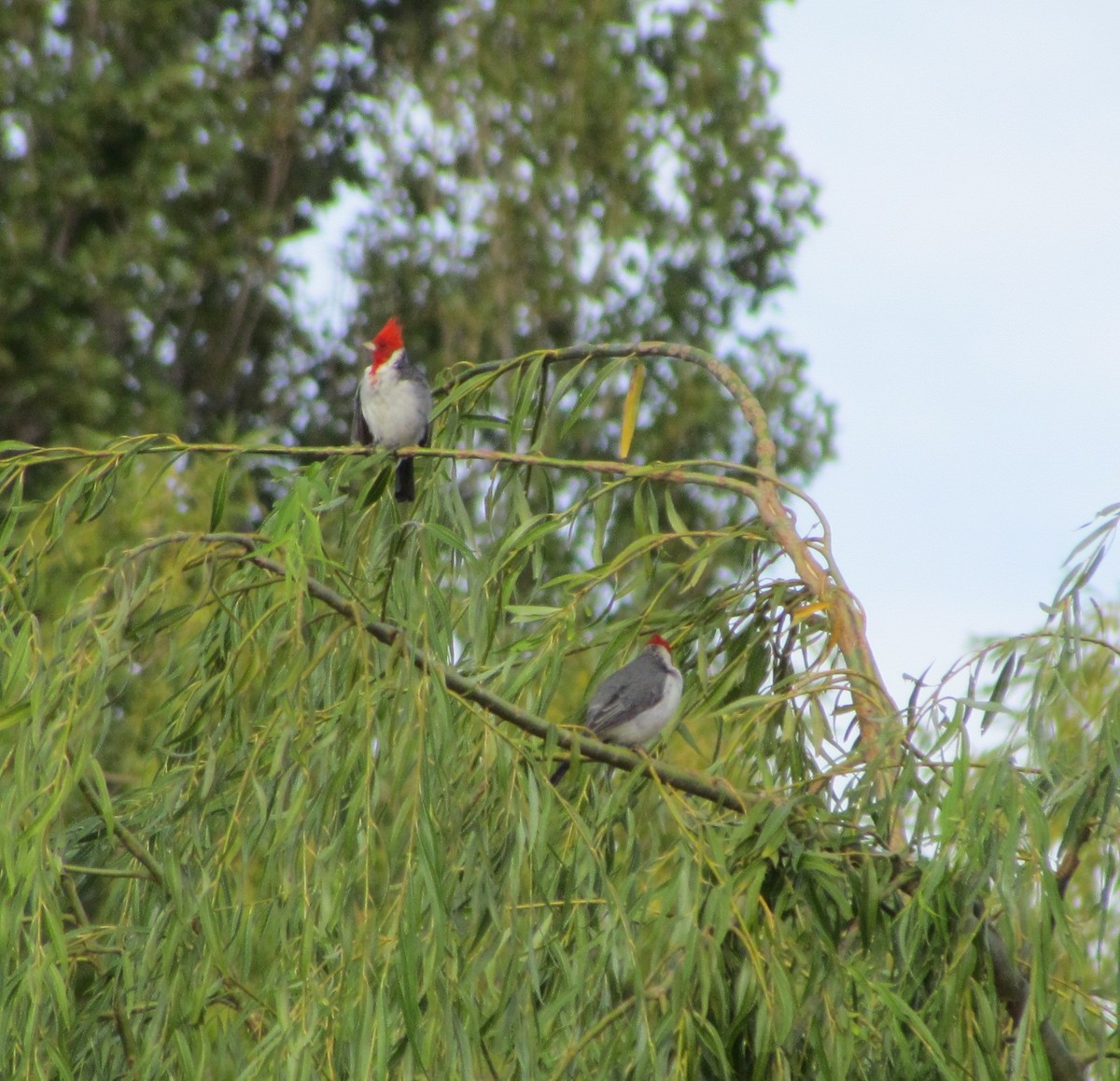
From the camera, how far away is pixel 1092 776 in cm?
238

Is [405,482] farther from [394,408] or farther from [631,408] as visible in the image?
[631,408]

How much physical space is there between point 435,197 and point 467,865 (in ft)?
39.2

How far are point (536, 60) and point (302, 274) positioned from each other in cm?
252

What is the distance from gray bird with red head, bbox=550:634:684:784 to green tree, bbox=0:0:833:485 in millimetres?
8466

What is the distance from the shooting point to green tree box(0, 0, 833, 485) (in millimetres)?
12461

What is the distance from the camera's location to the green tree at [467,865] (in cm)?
227

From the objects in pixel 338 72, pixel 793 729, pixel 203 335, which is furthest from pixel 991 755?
pixel 338 72

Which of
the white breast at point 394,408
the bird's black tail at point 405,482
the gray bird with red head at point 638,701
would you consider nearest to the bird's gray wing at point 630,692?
the gray bird with red head at point 638,701

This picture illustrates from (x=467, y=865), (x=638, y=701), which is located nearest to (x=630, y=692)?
(x=638, y=701)

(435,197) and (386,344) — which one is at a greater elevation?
(435,197)

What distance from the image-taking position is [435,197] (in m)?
14.0

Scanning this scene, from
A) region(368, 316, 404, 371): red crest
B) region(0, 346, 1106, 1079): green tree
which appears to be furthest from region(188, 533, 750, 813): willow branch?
region(368, 316, 404, 371): red crest

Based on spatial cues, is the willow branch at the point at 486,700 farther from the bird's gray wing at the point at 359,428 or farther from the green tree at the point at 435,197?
the green tree at the point at 435,197

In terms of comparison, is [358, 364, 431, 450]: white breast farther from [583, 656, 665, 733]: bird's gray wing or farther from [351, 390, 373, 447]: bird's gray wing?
[583, 656, 665, 733]: bird's gray wing
